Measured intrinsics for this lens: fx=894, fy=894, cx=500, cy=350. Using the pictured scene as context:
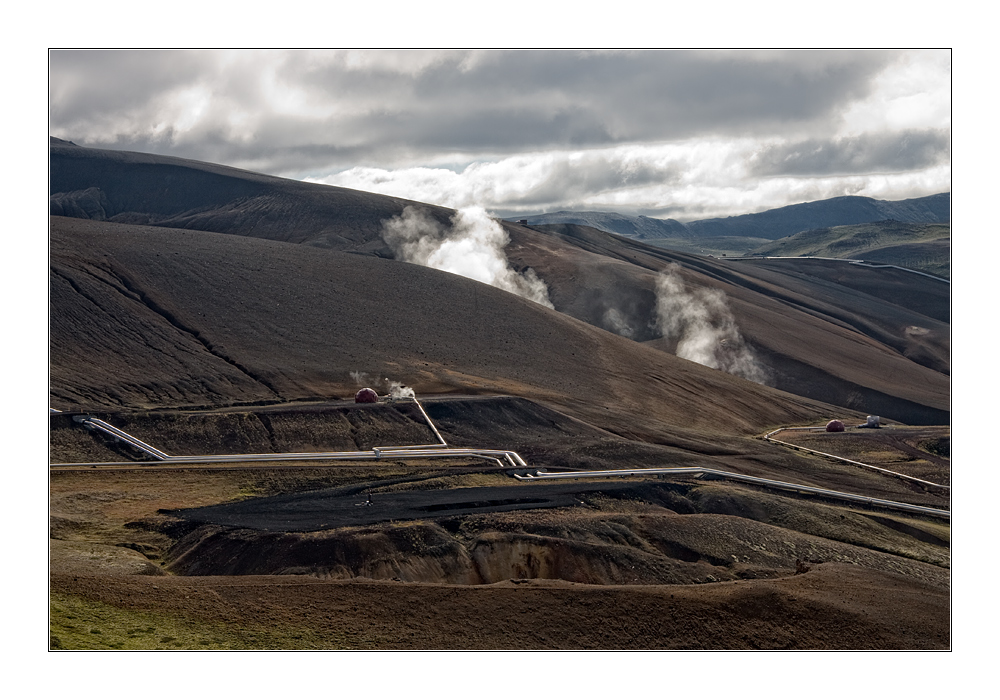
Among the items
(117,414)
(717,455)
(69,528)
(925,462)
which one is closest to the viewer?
(69,528)

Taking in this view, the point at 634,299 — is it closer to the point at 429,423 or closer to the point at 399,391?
the point at 399,391

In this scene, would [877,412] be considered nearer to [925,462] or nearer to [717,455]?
[925,462]

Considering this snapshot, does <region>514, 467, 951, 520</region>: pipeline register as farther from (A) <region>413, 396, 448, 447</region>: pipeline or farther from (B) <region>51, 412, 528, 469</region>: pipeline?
(A) <region>413, 396, 448, 447</region>: pipeline

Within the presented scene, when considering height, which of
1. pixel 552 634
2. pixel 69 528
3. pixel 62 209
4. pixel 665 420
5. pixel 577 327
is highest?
pixel 62 209

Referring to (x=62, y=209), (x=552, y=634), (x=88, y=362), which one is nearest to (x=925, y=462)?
(x=552, y=634)

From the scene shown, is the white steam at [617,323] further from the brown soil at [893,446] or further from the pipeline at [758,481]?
the pipeline at [758,481]

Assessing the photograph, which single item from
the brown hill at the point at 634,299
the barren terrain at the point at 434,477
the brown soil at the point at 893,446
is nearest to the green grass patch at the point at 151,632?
the barren terrain at the point at 434,477

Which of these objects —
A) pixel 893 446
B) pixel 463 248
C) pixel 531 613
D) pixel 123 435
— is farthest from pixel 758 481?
pixel 463 248
